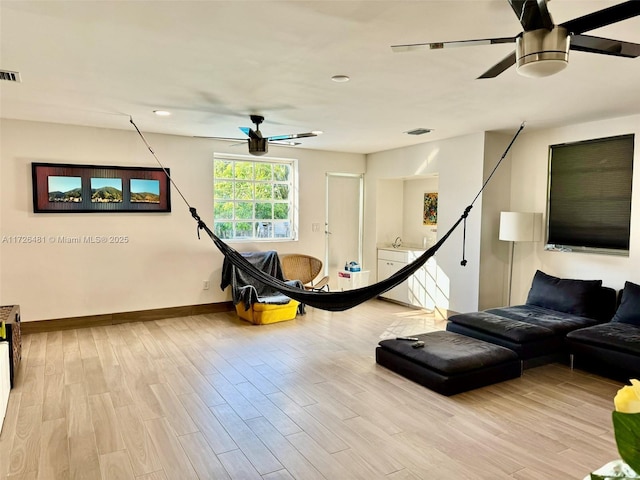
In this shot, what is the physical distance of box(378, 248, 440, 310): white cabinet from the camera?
5.70 metres

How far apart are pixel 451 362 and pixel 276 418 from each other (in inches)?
53.6

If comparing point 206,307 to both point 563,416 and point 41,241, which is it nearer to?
point 41,241

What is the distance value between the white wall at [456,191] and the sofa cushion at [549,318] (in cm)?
77

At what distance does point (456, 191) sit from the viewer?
5.31 m

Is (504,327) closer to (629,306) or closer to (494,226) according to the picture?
(629,306)

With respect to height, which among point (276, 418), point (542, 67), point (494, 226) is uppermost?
point (542, 67)

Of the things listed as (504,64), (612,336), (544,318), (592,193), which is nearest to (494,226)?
(592,193)

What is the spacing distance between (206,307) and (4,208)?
8.19 ft

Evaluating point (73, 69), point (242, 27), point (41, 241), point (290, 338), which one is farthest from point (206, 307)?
point (242, 27)

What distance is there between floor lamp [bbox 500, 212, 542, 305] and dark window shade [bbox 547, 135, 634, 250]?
256mm

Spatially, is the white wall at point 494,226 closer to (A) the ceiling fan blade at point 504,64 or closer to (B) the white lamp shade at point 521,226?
(B) the white lamp shade at point 521,226

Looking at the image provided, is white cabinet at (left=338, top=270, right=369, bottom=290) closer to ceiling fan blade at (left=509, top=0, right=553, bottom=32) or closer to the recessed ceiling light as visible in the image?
the recessed ceiling light

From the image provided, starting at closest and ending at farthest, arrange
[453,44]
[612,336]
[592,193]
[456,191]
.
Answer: [453,44] < [612,336] < [592,193] < [456,191]

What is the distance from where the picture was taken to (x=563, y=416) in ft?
9.41
